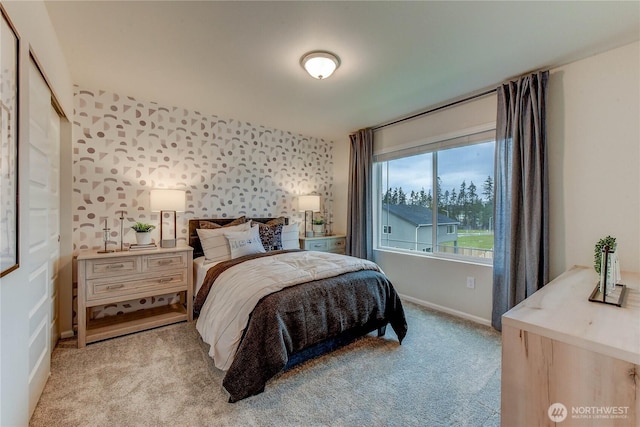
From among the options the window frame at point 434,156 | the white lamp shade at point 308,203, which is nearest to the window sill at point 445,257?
the window frame at point 434,156

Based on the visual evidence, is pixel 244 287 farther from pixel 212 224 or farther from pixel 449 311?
pixel 449 311

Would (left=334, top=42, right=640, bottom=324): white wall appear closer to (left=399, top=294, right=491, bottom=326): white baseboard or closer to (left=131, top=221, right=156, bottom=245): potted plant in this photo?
(left=399, top=294, right=491, bottom=326): white baseboard

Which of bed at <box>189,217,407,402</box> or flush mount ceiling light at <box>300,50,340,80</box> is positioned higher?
flush mount ceiling light at <box>300,50,340,80</box>

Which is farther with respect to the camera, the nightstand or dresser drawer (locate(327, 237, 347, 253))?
dresser drawer (locate(327, 237, 347, 253))

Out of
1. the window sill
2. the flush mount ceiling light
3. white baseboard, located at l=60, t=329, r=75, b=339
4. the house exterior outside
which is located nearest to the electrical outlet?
the window sill

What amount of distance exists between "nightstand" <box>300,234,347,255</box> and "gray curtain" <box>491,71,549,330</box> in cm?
219

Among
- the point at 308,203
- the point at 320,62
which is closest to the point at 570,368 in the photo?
the point at 320,62

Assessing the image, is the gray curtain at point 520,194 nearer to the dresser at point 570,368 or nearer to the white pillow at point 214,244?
the dresser at point 570,368

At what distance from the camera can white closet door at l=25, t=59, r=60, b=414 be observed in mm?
1535

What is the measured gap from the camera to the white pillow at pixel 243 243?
117 inches

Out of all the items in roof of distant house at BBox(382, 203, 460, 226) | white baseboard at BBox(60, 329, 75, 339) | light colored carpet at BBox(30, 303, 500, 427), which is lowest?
light colored carpet at BBox(30, 303, 500, 427)

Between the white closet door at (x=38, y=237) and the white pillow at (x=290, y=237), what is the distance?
2293 millimetres

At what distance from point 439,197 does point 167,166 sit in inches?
130

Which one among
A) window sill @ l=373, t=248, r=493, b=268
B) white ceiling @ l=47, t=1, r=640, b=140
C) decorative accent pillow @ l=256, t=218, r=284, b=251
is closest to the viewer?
white ceiling @ l=47, t=1, r=640, b=140
